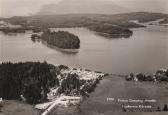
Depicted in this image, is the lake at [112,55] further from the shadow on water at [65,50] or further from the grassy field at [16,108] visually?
the grassy field at [16,108]

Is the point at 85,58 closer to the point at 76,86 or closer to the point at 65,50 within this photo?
the point at 76,86

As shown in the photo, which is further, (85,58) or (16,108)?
(85,58)

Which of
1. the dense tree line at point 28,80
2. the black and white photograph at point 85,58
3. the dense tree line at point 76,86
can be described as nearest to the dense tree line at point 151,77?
the black and white photograph at point 85,58

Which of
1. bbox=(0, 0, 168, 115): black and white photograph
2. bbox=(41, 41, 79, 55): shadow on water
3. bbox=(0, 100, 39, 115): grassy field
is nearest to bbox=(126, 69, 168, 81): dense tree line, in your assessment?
bbox=(0, 0, 168, 115): black and white photograph

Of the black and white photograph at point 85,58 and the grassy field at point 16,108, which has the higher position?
the black and white photograph at point 85,58

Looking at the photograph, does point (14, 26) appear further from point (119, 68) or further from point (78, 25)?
point (119, 68)

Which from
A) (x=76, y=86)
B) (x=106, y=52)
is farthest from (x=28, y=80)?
(x=106, y=52)

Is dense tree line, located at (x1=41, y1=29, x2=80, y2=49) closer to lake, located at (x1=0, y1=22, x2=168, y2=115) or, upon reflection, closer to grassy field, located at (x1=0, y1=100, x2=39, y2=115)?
lake, located at (x1=0, y1=22, x2=168, y2=115)
